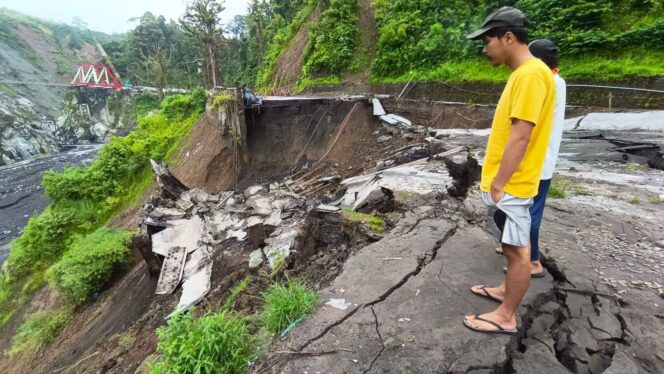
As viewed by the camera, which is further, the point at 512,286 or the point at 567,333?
the point at 567,333

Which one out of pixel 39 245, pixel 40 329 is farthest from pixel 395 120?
pixel 39 245

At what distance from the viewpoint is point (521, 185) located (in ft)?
6.25

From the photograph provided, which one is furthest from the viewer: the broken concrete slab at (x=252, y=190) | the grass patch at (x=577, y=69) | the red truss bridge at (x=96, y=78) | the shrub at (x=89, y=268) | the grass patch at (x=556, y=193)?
the red truss bridge at (x=96, y=78)

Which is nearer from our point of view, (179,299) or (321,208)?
(321,208)

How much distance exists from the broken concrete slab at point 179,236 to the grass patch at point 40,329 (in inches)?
121

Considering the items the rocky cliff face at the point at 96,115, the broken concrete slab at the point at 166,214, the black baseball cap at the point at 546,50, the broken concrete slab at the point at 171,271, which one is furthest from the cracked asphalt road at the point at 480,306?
the rocky cliff face at the point at 96,115

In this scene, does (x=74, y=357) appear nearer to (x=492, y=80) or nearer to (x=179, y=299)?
(x=179, y=299)

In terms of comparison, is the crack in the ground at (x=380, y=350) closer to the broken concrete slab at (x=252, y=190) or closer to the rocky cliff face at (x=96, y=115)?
the broken concrete slab at (x=252, y=190)

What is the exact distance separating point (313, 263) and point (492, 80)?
9.49 meters

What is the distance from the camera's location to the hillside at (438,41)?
28.5 ft

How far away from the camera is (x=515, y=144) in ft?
5.91

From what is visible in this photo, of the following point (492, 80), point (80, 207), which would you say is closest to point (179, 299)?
point (80, 207)

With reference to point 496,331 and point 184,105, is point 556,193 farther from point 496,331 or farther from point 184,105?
point 184,105

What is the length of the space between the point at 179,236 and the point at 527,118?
6867mm
